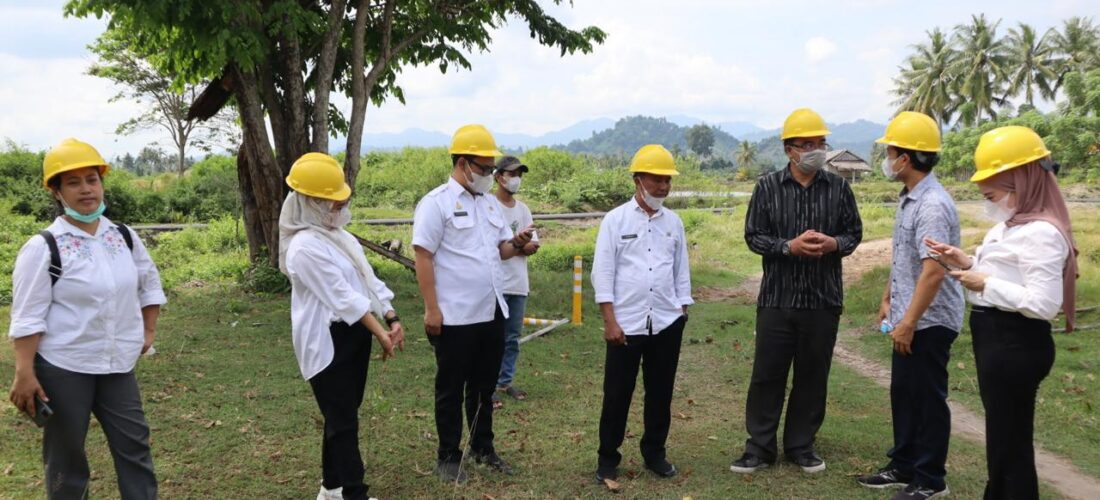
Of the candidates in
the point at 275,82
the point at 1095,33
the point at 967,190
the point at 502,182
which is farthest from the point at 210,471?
the point at 1095,33

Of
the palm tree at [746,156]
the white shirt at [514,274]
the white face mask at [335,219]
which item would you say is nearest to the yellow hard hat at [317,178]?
the white face mask at [335,219]

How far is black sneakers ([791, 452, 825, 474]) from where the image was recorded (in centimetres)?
488

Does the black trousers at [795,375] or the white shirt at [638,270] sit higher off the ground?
the white shirt at [638,270]

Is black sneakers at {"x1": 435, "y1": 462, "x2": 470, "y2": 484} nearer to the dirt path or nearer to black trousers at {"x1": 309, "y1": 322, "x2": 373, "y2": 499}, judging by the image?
black trousers at {"x1": 309, "y1": 322, "x2": 373, "y2": 499}

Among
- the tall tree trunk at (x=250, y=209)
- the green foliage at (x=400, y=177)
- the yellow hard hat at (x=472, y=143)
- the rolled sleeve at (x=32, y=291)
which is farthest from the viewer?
the green foliage at (x=400, y=177)

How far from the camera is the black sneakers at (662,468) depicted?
4844 mm

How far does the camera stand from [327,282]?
3.78 m

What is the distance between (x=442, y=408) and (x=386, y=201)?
29.5 m

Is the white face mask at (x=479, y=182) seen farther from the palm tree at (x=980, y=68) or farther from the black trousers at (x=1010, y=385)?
the palm tree at (x=980, y=68)

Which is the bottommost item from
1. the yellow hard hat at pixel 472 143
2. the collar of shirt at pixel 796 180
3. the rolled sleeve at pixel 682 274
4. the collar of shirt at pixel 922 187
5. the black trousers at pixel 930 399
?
the black trousers at pixel 930 399

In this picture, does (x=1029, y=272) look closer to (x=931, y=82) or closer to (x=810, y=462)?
(x=810, y=462)

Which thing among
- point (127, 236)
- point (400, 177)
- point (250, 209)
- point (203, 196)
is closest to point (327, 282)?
point (127, 236)

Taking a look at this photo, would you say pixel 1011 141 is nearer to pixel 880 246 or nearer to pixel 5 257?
pixel 880 246

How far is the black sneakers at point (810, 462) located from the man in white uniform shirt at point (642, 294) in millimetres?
983
